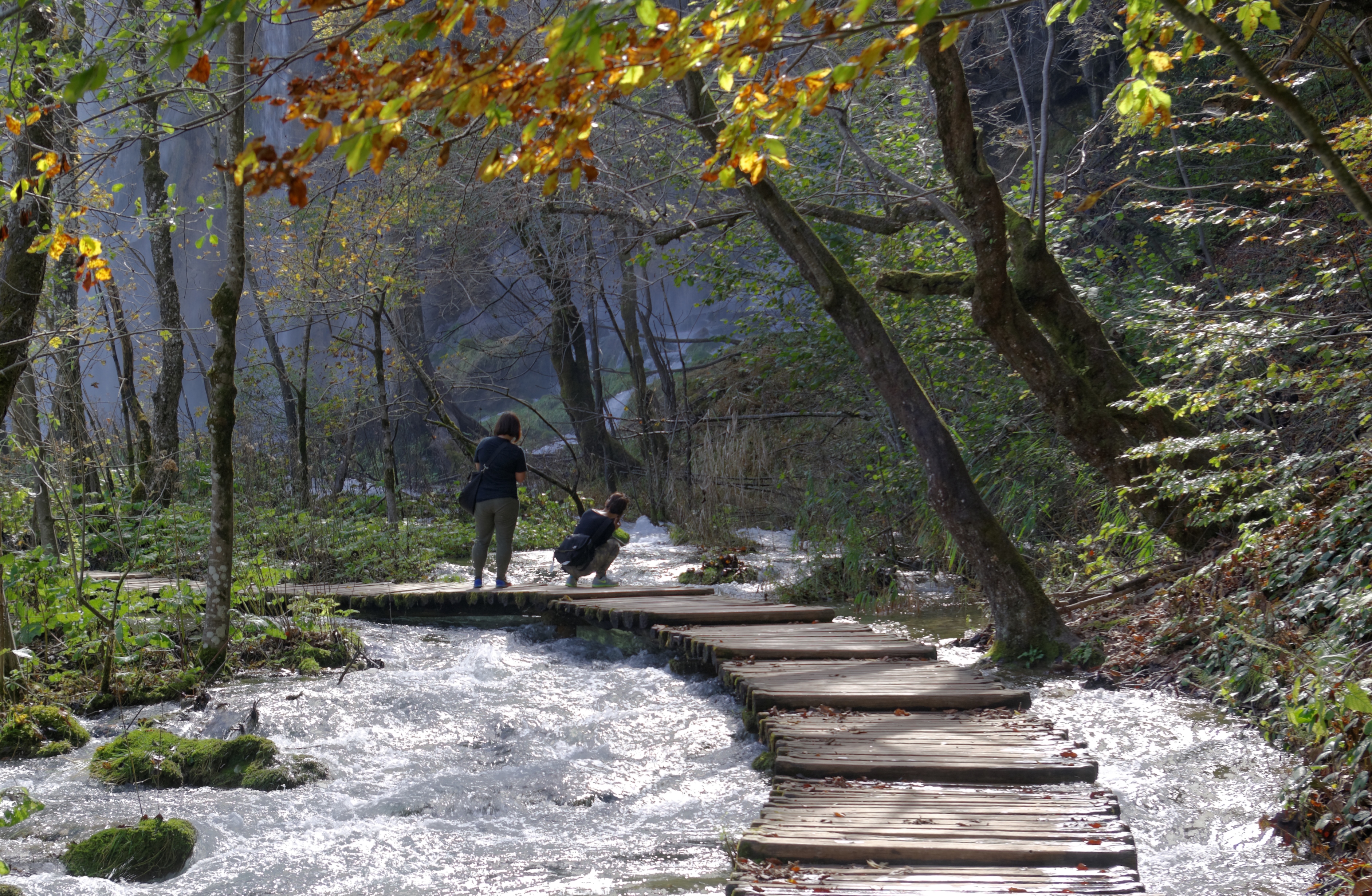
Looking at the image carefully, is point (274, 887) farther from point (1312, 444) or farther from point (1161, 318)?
point (1312, 444)

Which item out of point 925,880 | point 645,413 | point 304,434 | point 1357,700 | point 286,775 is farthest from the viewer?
point 645,413

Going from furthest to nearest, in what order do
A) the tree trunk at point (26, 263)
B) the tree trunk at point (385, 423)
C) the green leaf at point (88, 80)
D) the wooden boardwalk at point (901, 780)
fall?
the tree trunk at point (385, 423)
the tree trunk at point (26, 263)
the wooden boardwalk at point (901, 780)
the green leaf at point (88, 80)

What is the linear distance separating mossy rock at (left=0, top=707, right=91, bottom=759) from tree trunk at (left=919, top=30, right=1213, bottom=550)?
666 cm

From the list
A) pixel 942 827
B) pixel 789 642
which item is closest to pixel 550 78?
pixel 942 827

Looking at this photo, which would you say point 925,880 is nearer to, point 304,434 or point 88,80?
point 88,80

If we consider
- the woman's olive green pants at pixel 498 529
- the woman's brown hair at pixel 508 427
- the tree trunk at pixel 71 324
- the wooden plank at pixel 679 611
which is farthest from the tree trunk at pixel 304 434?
the wooden plank at pixel 679 611

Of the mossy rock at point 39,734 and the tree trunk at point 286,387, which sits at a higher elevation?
the tree trunk at point 286,387

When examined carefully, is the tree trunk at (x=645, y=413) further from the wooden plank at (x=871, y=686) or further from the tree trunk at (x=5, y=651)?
the tree trunk at (x=5, y=651)

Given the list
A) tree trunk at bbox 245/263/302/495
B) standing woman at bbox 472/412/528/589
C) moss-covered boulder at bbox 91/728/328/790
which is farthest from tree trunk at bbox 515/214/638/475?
moss-covered boulder at bbox 91/728/328/790

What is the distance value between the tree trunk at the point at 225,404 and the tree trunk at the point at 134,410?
217 inches

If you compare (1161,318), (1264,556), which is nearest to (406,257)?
(1161,318)

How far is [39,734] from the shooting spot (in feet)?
20.5

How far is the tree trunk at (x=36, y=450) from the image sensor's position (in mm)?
6832

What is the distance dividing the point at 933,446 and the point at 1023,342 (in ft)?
3.26
